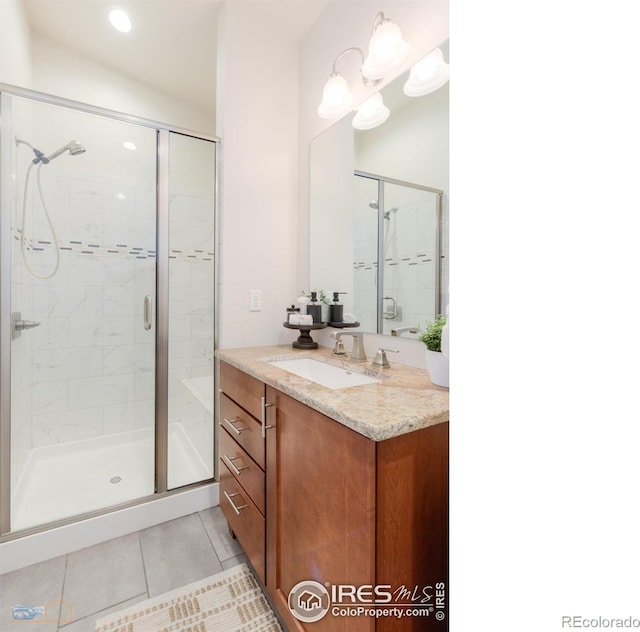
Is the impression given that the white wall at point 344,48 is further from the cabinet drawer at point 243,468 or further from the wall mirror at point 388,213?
the cabinet drawer at point 243,468

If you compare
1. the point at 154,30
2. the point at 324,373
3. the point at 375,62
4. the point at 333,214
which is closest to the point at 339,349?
the point at 324,373

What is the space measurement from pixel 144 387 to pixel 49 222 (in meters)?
1.21

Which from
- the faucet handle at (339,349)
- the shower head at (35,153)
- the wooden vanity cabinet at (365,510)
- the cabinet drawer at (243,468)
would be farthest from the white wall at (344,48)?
the shower head at (35,153)

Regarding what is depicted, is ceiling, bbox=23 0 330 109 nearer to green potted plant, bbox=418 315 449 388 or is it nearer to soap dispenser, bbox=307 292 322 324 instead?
soap dispenser, bbox=307 292 322 324

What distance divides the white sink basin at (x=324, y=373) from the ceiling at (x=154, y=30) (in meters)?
1.97

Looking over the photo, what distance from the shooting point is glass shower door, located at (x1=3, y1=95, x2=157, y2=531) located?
1809 millimetres

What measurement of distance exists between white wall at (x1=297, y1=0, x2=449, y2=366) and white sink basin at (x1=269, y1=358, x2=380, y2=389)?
0.25m

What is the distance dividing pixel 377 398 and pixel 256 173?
1608 mm

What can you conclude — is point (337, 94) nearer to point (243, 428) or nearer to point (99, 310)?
point (243, 428)

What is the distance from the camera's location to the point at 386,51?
135 centimetres

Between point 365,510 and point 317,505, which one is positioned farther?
point 317,505

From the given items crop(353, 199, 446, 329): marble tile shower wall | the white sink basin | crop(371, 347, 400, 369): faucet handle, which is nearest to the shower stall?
the white sink basin

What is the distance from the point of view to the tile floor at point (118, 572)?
122cm

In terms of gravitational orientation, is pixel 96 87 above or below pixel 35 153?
above
